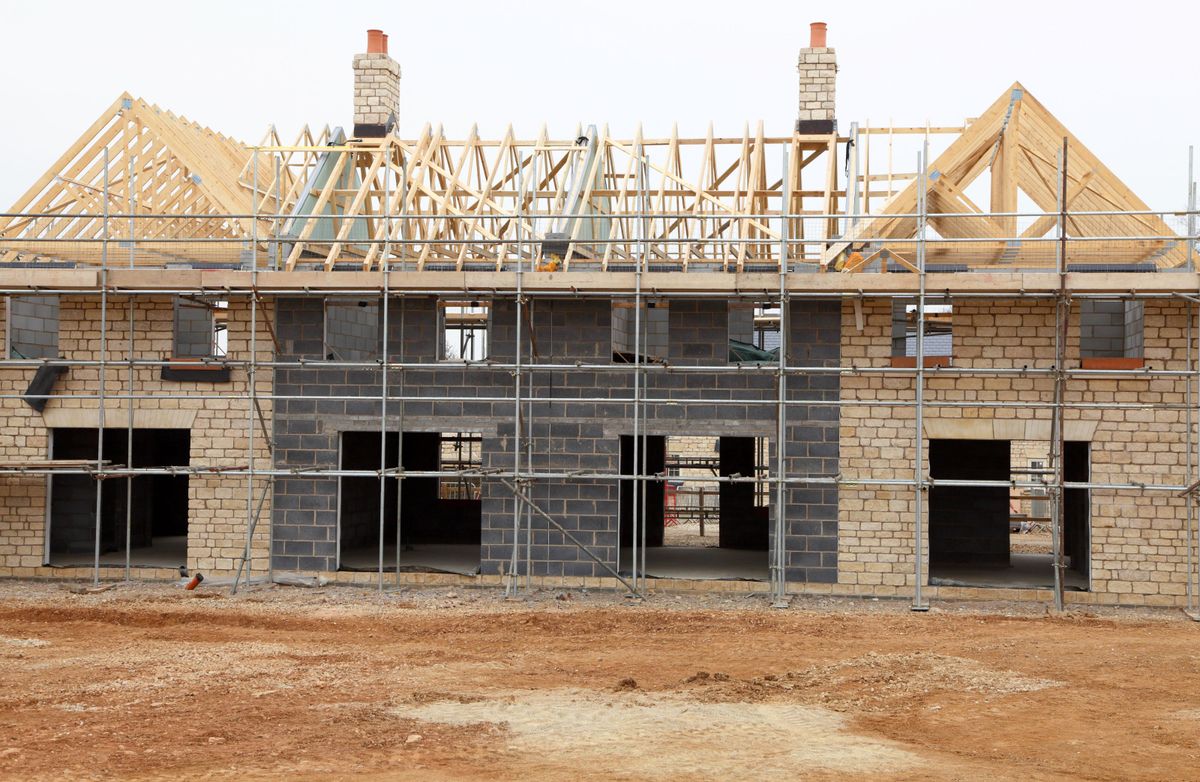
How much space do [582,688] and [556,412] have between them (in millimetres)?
6045

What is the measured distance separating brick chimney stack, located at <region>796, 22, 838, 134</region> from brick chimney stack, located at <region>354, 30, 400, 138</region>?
6.55m

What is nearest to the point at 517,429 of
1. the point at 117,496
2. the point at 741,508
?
the point at 741,508

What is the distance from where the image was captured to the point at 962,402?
16344 mm

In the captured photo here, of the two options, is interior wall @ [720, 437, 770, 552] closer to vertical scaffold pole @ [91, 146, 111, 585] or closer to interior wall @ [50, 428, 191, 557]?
interior wall @ [50, 428, 191, 557]

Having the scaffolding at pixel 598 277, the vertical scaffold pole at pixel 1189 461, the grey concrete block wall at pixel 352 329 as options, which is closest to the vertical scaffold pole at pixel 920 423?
the scaffolding at pixel 598 277

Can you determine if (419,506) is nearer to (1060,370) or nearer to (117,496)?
(117,496)

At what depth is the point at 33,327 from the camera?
18953 millimetres

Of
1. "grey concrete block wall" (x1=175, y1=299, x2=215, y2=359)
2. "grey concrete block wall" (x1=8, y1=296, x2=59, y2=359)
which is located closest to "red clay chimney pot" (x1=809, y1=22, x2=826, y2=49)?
"grey concrete block wall" (x1=175, y1=299, x2=215, y2=359)

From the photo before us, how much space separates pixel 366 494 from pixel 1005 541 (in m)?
10.3

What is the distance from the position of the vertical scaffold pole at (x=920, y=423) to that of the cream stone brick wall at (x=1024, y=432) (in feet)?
0.50

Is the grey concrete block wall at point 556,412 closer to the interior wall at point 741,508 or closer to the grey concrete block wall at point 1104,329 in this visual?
the grey concrete block wall at point 1104,329

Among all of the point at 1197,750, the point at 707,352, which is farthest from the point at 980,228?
the point at 1197,750

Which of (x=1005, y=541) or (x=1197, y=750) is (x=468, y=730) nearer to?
(x=1197, y=750)

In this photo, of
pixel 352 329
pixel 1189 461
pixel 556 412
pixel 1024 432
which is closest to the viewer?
pixel 1189 461
